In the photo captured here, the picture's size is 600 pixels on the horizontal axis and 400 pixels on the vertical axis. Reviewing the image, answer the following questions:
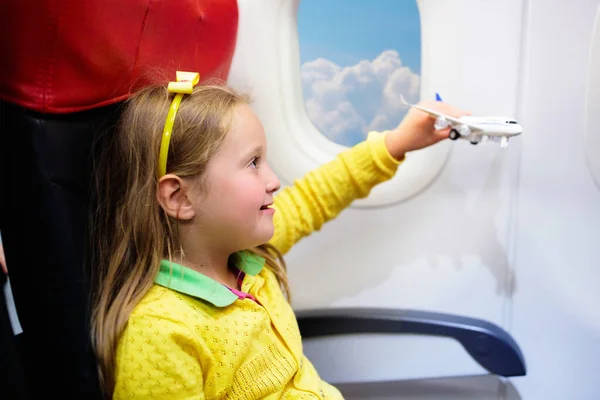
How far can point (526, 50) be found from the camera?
1.03 meters

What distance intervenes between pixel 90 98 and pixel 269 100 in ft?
1.38

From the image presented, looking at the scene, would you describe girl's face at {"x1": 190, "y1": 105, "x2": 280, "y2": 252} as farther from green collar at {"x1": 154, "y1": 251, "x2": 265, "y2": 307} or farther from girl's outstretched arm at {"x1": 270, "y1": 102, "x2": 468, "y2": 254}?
girl's outstretched arm at {"x1": 270, "y1": 102, "x2": 468, "y2": 254}

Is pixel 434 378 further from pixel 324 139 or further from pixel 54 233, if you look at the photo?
pixel 54 233

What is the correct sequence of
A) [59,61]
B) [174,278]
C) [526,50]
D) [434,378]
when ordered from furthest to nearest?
[434,378], [526,50], [174,278], [59,61]

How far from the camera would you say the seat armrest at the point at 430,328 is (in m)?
1.05

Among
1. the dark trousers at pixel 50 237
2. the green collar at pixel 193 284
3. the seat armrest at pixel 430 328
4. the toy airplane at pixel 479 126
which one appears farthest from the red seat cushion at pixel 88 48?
the seat armrest at pixel 430 328

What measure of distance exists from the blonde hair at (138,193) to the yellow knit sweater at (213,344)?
2 centimetres

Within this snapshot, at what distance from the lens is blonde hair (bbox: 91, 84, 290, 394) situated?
743 millimetres

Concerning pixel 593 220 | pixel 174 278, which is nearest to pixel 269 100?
pixel 174 278

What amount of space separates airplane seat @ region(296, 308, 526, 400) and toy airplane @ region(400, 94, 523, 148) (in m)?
0.36

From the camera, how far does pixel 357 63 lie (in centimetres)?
109

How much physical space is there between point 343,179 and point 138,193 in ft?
1.16

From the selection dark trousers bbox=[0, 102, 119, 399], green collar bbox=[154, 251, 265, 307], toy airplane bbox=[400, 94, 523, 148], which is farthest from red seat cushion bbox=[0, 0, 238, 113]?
toy airplane bbox=[400, 94, 523, 148]

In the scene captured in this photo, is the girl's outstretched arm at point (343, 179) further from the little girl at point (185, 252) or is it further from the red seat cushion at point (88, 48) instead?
the red seat cushion at point (88, 48)
